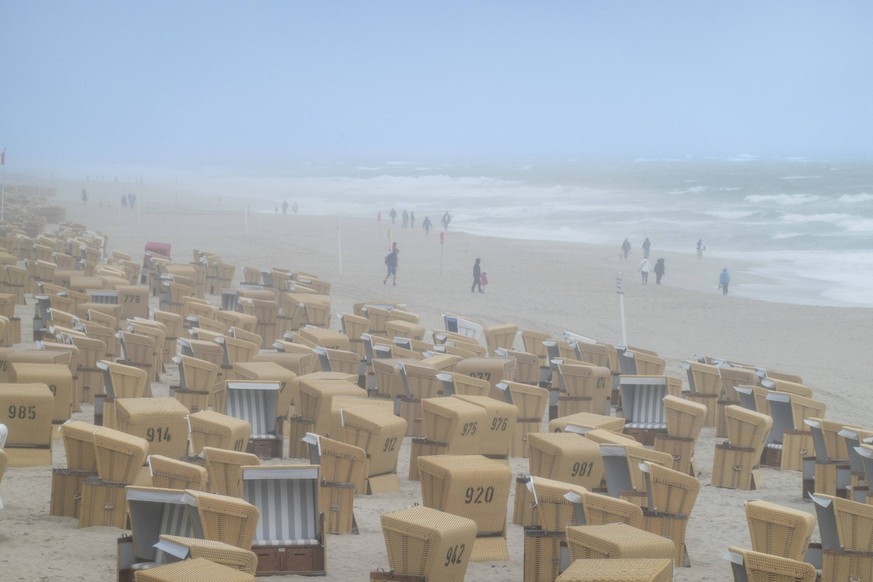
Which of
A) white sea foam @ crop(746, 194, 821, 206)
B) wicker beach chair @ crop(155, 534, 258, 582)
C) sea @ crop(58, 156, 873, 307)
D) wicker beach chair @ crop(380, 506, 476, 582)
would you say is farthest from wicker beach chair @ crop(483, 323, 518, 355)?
white sea foam @ crop(746, 194, 821, 206)

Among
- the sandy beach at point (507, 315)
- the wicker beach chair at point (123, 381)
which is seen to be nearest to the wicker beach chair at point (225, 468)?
the sandy beach at point (507, 315)

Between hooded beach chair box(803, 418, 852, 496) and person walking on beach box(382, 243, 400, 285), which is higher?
person walking on beach box(382, 243, 400, 285)

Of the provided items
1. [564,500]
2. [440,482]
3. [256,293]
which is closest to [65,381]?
[440,482]

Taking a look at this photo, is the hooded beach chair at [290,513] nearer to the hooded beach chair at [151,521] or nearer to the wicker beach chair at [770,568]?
the hooded beach chair at [151,521]

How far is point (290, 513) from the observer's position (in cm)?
973

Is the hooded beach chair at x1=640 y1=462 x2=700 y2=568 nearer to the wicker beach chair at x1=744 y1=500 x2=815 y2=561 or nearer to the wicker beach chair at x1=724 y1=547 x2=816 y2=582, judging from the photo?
the wicker beach chair at x1=744 y1=500 x2=815 y2=561

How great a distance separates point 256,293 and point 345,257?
23.9 metres

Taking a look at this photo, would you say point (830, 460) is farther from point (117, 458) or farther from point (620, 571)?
point (117, 458)

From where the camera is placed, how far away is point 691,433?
1438 cm

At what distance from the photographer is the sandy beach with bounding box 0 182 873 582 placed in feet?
33.0

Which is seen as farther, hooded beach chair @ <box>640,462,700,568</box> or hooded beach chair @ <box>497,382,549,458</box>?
hooded beach chair @ <box>497,382,549,458</box>

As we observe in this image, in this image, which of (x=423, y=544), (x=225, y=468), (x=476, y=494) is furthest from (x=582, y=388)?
(x=423, y=544)

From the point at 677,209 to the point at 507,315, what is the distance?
70728 millimetres

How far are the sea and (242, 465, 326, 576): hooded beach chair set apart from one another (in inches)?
1310
